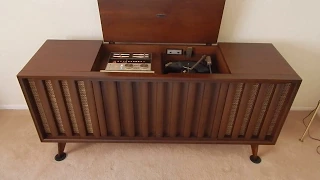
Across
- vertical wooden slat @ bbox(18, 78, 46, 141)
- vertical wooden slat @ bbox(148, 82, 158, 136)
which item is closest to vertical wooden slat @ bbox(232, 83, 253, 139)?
vertical wooden slat @ bbox(148, 82, 158, 136)

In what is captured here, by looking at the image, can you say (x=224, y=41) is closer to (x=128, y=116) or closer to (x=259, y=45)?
(x=259, y=45)

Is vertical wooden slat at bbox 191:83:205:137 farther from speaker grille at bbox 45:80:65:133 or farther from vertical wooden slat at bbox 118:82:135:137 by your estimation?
speaker grille at bbox 45:80:65:133

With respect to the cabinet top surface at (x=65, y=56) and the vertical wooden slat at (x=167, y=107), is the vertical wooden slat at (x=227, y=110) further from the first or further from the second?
the cabinet top surface at (x=65, y=56)

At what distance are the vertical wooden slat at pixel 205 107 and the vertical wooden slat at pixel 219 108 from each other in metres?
0.04

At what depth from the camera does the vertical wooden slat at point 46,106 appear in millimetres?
1046

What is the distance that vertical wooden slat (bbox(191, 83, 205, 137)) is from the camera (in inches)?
42.1

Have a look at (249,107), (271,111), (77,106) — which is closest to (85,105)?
(77,106)

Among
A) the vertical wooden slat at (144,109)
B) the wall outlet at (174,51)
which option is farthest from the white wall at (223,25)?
the vertical wooden slat at (144,109)

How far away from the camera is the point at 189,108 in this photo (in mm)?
1128

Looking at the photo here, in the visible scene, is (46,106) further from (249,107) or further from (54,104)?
(249,107)

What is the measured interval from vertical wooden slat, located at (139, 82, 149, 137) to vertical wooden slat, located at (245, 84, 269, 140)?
545mm

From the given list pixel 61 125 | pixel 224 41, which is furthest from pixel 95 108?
pixel 224 41

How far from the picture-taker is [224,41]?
1.43 meters

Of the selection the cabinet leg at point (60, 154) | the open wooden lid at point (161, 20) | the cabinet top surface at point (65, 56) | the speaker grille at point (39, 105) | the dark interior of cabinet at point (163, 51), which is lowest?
the cabinet leg at point (60, 154)
